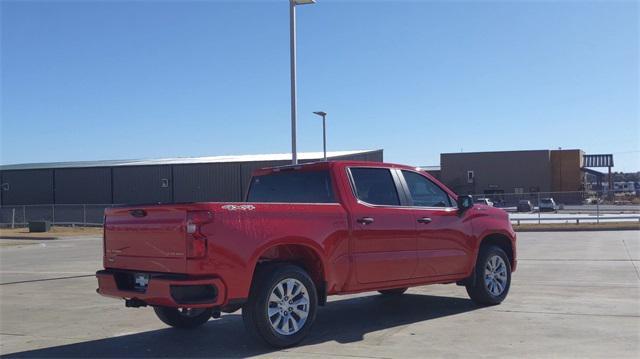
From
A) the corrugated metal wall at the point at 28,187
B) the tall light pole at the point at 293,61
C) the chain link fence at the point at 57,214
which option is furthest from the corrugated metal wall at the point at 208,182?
the tall light pole at the point at 293,61

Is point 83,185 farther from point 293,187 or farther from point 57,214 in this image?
point 293,187

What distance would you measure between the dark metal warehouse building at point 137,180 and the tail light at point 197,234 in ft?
142

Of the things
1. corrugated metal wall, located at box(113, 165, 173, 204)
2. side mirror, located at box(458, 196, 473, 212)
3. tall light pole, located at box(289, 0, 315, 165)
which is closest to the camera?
side mirror, located at box(458, 196, 473, 212)

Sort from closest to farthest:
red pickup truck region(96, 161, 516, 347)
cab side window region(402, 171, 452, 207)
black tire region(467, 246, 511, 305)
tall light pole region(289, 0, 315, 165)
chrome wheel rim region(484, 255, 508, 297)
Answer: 1. red pickup truck region(96, 161, 516, 347)
2. cab side window region(402, 171, 452, 207)
3. black tire region(467, 246, 511, 305)
4. chrome wheel rim region(484, 255, 508, 297)
5. tall light pole region(289, 0, 315, 165)

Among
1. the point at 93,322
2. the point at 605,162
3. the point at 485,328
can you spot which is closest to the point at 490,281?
the point at 485,328

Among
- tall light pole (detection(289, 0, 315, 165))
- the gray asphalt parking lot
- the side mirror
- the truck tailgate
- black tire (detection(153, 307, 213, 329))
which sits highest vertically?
tall light pole (detection(289, 0, 315, 165))

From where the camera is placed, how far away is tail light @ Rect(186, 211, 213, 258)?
6.55m

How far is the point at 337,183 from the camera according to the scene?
809 centimetres

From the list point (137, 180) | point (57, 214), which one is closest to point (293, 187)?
point (57, 214)

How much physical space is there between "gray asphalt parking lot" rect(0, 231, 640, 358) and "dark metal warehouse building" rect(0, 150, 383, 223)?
38584 millimetres

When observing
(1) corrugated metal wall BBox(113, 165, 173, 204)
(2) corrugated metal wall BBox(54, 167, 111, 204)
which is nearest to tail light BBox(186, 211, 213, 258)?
(1) corrugated metal wall BBox(113, 165, 173, 204)

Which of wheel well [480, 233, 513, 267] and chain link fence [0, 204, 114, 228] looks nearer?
Answer: wheel well [480, 233, 513, 267]

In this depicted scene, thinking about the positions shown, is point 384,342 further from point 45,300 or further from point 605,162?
point 605,162

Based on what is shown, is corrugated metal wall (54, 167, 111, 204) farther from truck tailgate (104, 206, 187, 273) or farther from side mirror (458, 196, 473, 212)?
truck tailgate (104, 206, 187, 273)
